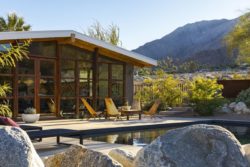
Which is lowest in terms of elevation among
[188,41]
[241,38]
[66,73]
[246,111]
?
[246,111]

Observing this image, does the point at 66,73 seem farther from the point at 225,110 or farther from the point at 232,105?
the point at 232,105

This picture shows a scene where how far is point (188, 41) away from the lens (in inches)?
4038

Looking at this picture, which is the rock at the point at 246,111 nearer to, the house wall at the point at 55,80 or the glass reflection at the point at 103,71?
the house wall at the point at 55,80

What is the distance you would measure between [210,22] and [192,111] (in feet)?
317

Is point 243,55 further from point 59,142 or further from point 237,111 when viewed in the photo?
point 59,142

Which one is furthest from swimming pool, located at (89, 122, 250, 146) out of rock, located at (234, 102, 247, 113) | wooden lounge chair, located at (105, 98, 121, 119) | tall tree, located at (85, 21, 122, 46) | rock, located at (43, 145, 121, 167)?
tall tree, located at (85, 21, 122, 46)

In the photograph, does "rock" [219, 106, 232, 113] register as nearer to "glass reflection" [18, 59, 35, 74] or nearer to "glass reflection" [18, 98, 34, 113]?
"glass reflection" [18, 98, 34, 113]

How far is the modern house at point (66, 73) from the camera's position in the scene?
49.7ft

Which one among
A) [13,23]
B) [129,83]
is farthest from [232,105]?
[13,23]

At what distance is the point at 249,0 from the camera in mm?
24234

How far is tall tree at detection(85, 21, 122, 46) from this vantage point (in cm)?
2855

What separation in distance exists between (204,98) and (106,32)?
1239 centimetres

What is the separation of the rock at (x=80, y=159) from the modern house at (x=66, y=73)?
31.1 feet

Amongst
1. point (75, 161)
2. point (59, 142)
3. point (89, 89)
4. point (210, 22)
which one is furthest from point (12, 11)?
point (210, 22)
